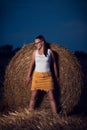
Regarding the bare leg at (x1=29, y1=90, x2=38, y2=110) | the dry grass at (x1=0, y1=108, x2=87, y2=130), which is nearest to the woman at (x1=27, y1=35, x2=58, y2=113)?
the bare leg at (x1=29, y1=90, x2=38, y2=110)

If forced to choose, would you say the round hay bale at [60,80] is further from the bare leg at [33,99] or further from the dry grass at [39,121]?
the dry grass at [39,121]

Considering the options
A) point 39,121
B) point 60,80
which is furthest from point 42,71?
point 39,121

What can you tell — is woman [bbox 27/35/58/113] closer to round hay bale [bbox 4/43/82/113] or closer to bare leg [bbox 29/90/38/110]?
bare leg [bbox 29/90/38/110]

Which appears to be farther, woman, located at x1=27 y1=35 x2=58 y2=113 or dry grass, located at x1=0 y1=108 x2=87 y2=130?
woman, located at x1=27 y1=35 x2=58 y2=113

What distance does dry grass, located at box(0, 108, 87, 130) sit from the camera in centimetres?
707

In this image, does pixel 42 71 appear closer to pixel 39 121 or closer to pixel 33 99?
pixel 33 99

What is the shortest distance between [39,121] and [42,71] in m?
1.35

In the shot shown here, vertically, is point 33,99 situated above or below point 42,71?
below

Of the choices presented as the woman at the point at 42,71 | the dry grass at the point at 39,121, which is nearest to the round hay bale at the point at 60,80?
the woman at the point at 42,71

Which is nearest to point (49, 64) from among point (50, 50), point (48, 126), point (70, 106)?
point (50, 50)

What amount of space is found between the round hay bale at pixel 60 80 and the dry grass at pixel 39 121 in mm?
563

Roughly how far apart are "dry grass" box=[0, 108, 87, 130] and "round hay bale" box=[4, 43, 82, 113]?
0.56 metres

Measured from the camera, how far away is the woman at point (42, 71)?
8.42 metres

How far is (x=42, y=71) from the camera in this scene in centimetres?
844
